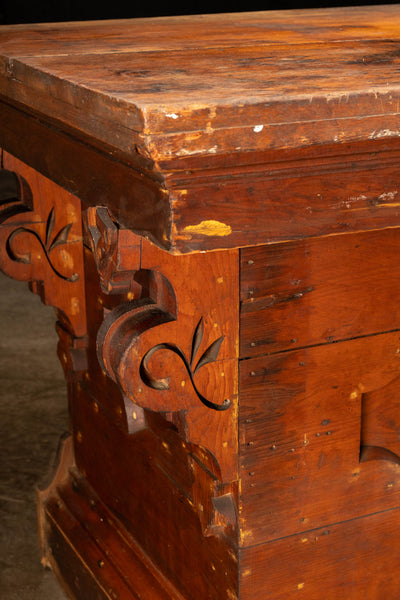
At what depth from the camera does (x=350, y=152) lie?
106cm

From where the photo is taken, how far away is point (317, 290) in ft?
4.43

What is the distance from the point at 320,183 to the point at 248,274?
259 mm

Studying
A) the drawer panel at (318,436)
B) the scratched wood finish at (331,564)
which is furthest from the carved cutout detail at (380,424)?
the scratched wood finish at (331,564)

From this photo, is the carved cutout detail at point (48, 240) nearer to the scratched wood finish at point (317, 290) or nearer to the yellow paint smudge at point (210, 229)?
the scratched wood finish at point (317, 290)

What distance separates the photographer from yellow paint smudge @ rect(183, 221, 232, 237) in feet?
3.33

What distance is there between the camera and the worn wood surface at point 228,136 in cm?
96

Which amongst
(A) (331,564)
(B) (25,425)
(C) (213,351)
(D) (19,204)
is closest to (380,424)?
(A) (331,564)

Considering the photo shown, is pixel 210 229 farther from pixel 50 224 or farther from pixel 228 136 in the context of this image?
pixel 50 224

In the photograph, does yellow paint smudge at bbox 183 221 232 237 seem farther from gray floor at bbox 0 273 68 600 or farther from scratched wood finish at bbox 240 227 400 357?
gray floor at bbox 0 273 68 600

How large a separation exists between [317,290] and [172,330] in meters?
0.26

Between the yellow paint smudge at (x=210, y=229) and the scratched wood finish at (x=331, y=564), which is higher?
the yellow paint smudge at (x=210, y=229)

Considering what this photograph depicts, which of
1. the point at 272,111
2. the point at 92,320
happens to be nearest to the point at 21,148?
the point at 92,320

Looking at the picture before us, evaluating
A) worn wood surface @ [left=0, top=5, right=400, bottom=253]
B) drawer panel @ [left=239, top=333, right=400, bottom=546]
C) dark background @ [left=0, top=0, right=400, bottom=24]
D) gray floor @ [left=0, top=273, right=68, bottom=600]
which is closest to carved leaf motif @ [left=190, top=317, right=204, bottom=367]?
drawer panel @ [left=239, top=333, right=400, bottom=546]

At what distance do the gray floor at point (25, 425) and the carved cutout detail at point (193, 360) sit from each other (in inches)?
43.8
